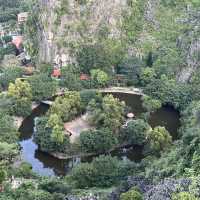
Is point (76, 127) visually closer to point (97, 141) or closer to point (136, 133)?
point (97, 141)

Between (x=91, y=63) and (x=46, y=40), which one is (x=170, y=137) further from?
(x=46, y=40)

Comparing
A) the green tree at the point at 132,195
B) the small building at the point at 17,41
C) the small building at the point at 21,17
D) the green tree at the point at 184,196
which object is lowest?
the green tree at the point at 132,195

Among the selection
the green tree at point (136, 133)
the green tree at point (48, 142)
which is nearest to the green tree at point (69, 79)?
the green tree at point (48, 142)

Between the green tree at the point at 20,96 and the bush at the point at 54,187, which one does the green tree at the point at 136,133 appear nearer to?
the green tree at the point at 20,96

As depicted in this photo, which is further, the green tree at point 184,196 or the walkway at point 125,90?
the walkway at point 125,90

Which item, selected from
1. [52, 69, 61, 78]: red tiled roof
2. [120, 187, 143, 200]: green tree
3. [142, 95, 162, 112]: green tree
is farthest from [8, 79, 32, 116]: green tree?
[120, 187, 143, 200]: green tree

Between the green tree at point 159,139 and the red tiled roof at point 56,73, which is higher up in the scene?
the red tiled roof at point 56,73
